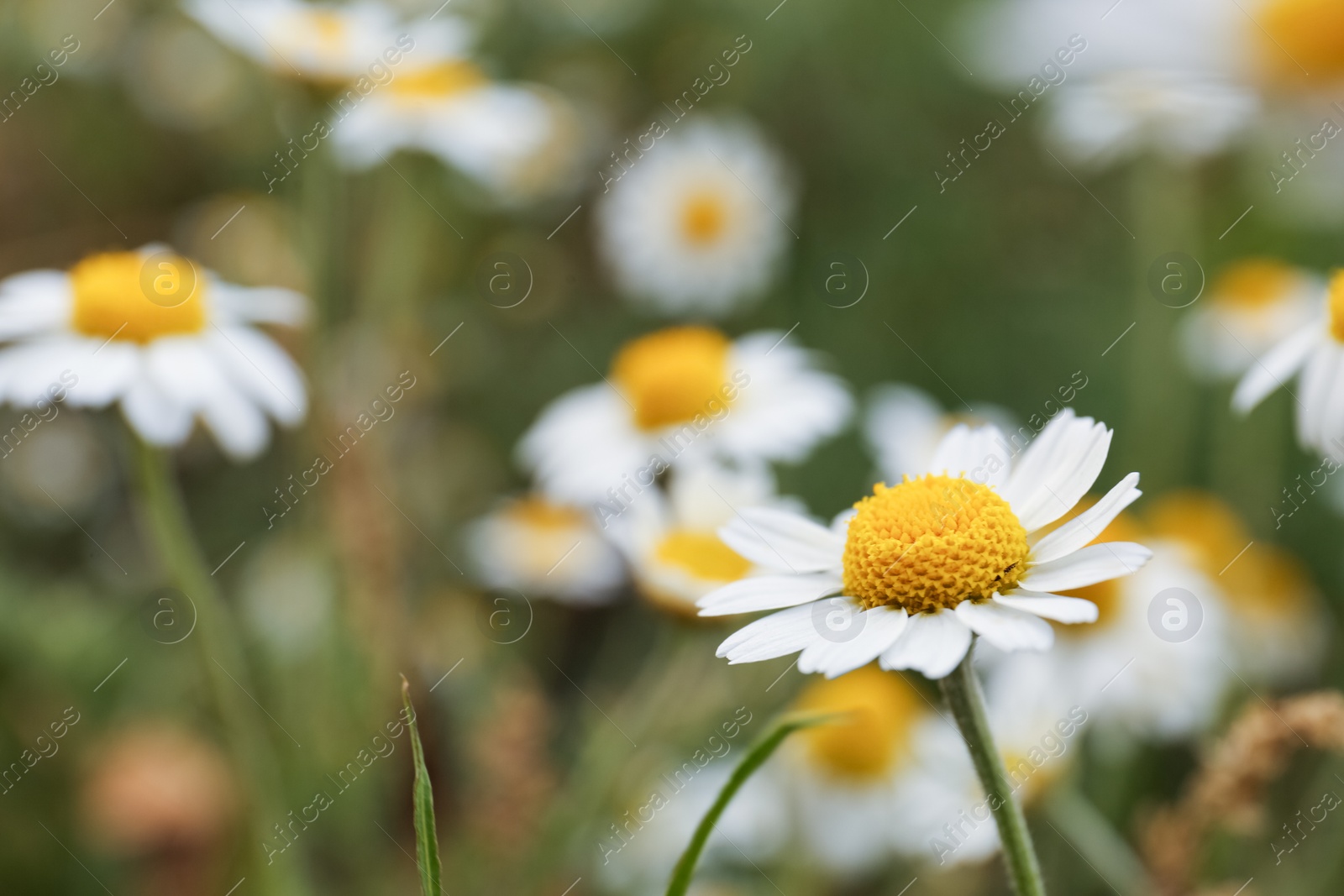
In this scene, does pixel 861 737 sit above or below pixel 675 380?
below

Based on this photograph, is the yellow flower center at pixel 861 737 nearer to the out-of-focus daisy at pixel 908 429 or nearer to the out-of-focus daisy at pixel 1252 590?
the out-of-focus daisy at pixel 908 429

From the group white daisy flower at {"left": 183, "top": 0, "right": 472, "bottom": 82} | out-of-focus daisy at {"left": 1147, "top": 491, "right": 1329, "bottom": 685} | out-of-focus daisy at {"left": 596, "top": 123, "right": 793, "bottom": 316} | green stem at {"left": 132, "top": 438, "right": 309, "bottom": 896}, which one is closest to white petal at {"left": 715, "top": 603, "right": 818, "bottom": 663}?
green stem at {"left": 132, "top": 438, "right": 309, "bottom": 896}

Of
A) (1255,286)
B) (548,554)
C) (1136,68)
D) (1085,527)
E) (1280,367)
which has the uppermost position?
(1136,68)

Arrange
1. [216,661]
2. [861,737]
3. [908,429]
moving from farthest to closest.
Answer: [908,429]
[861,737]
[216,661]

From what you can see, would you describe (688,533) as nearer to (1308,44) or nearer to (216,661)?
(216,661)

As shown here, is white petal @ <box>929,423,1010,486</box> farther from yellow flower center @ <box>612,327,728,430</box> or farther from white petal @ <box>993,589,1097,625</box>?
yellow flower center @ <box>612,327,728,430</box>

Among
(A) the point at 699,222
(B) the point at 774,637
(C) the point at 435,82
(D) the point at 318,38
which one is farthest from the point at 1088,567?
(A) the point at 699,222

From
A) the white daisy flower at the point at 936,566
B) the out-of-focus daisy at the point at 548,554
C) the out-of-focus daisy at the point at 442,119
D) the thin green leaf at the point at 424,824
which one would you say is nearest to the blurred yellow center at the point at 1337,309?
the white daisy flower at the point at 936,566
